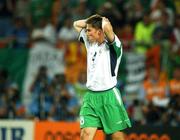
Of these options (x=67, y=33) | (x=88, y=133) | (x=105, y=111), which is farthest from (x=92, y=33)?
(x=67, y=33)

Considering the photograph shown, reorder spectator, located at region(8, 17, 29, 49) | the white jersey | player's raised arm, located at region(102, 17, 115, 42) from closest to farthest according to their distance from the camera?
1. player's raised arm, located at region(102, 17, 115, 42)
2. the white jersey
3. spectator, located at region(8, 17, 29, 49)

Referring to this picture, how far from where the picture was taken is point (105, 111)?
10.6 metres

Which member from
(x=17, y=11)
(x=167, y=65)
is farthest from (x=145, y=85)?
(x=17, y=11)

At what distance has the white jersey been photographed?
10.5 m

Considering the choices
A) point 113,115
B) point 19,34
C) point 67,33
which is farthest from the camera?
point 19,34

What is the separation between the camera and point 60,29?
18125mm

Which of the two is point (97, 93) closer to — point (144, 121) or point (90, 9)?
point (144, 121)

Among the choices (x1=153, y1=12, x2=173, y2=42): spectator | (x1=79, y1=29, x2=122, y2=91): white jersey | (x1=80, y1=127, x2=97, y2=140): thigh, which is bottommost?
(x1=80, y1=127, x2=97, y2=140): thigh

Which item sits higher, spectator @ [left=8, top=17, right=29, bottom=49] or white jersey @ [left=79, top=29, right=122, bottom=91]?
spectator @ [left=8, top=17, right=29, bottom=49]

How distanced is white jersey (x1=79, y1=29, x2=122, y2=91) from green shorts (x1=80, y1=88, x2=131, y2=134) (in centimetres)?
11

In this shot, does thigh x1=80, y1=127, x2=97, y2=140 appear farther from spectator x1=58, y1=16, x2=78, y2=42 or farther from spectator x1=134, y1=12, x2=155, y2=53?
spectator x1=58, y1=16, x2=78, y2=42

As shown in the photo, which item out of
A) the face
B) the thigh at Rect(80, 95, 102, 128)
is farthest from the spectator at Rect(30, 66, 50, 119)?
the face

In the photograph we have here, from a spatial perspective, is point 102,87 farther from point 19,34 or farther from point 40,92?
point 19,34

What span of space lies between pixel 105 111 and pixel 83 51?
6526 millimetres
